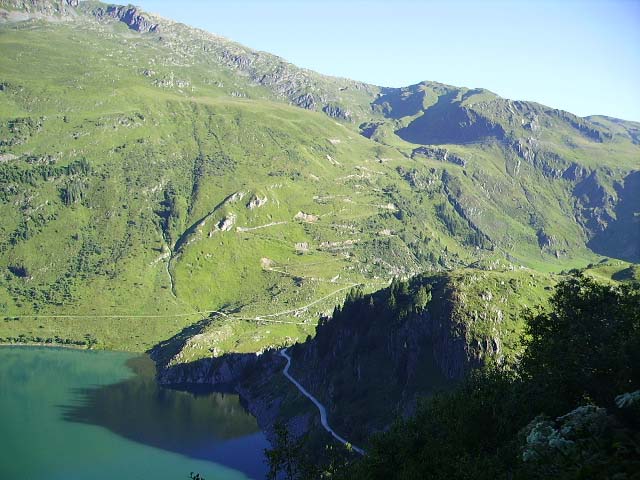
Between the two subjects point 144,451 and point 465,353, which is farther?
point 144,451

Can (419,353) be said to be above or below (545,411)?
below

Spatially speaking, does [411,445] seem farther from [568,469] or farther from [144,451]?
[144,451]

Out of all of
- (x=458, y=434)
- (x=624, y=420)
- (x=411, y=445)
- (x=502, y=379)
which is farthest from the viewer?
(x=502, y=379)

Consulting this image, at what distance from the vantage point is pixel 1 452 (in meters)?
183

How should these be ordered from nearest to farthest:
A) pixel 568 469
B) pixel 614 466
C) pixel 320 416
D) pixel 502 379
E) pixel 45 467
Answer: pixel 614 466 < pixel 568 469 < pixel 502 379 < pixel 45 467 < pixel 320 416

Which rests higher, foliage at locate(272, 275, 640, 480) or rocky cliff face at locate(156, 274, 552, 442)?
foliage at locate(272, 275, 640, 480)

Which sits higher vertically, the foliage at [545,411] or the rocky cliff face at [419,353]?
the foliage at [545,411]

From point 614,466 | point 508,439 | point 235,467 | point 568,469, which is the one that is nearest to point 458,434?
point 508,439

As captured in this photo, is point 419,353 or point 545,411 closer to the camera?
point 545,411

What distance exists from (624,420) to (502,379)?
95.2 ft

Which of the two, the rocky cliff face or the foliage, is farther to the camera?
the rocky cliff face

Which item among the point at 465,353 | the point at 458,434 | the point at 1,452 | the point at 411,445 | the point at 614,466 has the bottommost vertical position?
the point at 1,452

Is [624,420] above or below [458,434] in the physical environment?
above

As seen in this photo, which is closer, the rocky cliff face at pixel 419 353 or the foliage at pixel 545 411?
the foliage at pixel 545 411
